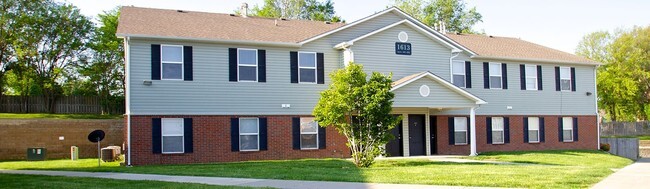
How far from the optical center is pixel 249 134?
75.6 ft

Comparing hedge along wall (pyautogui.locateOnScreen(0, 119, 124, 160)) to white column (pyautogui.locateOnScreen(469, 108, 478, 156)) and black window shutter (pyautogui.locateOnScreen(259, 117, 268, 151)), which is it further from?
white column (pyautogui.locateOnScreen(469, 108, 478, 156))

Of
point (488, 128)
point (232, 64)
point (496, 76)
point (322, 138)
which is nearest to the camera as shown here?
point (232, 64)

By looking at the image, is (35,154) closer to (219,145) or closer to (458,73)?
(219,145)

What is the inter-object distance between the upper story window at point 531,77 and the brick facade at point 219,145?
1022 cm

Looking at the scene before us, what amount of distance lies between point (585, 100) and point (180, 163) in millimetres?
20411

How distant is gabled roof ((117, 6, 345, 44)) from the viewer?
71.6 feet

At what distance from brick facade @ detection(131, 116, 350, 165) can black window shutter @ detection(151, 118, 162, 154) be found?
0.35ft

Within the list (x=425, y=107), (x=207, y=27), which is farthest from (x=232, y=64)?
(x=425, y=107)

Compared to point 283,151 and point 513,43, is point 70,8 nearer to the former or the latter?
point 283,151

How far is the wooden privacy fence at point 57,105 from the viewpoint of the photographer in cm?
3234

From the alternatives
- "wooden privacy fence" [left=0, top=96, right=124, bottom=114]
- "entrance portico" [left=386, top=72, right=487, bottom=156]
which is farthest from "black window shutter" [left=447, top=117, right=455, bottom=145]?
"wooden privacy fence" [left=0, top=96, right=124, bottom=114]

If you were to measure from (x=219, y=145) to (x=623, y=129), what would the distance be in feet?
146

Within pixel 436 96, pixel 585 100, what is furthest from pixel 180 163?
pixel 585 100

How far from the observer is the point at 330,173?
16.2 metres
